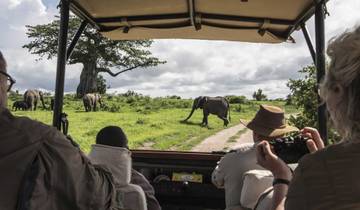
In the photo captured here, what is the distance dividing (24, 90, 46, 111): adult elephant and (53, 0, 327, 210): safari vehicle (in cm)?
2744

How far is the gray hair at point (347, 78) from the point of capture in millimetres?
1368

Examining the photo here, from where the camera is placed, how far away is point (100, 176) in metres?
1.95

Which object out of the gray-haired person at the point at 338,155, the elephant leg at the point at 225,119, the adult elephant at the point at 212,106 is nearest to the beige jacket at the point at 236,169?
the gray-haired person at the point at 338,155

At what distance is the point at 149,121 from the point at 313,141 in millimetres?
20447

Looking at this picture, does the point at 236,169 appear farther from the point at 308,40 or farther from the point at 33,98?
the point at 33,98

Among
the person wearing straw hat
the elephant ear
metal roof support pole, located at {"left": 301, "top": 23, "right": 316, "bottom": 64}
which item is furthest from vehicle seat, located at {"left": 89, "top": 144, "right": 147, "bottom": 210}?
the elephant ear

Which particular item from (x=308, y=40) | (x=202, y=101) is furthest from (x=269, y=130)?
(x=202, y=101)

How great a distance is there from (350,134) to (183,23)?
2909 millimetres

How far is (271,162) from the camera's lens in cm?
189

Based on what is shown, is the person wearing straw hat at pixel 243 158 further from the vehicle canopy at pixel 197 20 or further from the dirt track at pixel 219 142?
the dirt track at pixel 219 142

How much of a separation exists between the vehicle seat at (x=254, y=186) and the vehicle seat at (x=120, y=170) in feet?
1.79

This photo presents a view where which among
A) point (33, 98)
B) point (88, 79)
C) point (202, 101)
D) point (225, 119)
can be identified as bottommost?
point (225, 119)

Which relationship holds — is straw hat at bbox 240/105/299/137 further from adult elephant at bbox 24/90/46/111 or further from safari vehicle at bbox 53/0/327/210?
adult elephant at bbox 24/90/46/111

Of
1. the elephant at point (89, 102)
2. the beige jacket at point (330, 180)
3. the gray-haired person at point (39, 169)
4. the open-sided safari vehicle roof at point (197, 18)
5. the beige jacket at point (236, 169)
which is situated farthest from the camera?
the elephant at point (89, 102)
